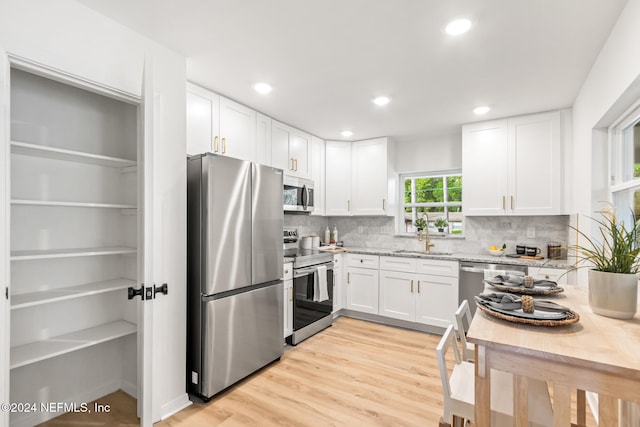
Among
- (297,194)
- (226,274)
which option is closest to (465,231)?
(297,194)

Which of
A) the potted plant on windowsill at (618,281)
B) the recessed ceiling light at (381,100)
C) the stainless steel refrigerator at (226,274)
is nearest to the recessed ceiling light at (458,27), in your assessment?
the recessed ceiling light at (381,100)

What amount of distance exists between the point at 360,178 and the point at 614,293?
3424mm

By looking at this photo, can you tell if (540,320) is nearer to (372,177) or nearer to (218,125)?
(218,125)

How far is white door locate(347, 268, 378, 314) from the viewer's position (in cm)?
→ 409

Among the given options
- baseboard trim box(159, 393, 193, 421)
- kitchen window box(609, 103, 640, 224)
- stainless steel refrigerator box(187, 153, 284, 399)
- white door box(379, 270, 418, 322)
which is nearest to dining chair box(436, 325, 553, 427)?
kitchen window box(609, 103, 640, 224)

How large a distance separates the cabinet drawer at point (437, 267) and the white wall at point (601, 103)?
1.12m

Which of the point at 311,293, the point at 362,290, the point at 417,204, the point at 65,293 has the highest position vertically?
the point at 417,204

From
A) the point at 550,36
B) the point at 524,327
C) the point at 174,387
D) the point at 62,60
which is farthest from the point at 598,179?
the point at 62,60

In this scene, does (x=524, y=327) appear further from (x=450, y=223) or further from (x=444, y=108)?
(x=450, y=223)

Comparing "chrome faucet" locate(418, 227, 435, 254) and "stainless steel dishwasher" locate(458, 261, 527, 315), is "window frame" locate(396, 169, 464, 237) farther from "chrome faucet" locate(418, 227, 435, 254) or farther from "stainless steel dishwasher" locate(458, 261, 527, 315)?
"stainless steel dishwasher" locate(458, 261, 527, 315)

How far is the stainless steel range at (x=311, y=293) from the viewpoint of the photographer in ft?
11.0

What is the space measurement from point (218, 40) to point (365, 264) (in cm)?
304

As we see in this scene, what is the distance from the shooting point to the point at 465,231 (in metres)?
4.13

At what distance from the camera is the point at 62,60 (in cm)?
171
